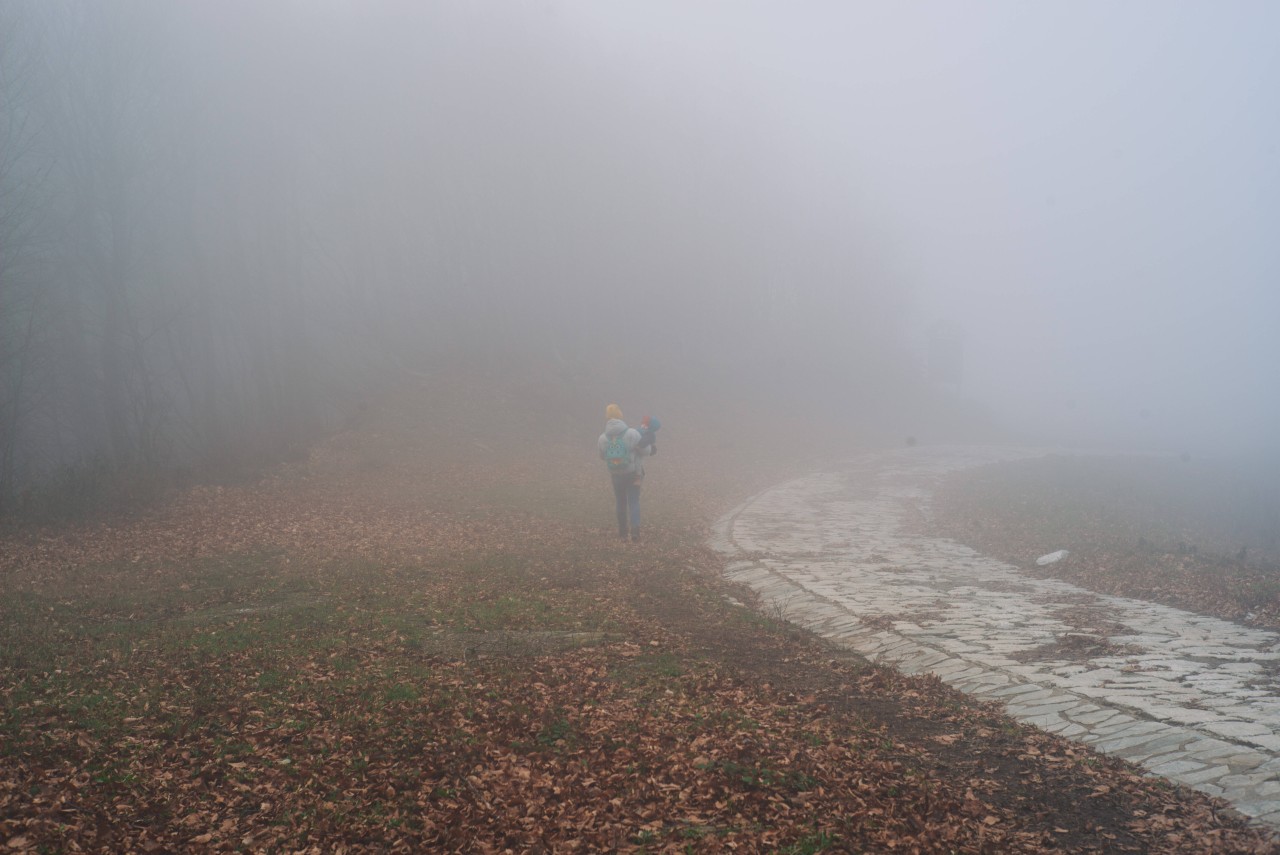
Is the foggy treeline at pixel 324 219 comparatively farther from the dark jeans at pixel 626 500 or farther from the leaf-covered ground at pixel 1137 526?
the leaf-covered ground at pixel 1137 526

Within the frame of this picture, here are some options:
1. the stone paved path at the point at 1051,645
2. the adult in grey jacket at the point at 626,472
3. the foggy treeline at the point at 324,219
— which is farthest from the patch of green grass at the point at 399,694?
the foggy treeline at the point at 324,219

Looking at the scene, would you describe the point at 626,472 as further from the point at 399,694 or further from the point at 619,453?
the point at 399,694

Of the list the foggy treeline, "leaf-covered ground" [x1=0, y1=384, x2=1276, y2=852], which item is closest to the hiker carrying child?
"leaf-covered ground" [x1=0, y1=384, x2=1276, y2=852]

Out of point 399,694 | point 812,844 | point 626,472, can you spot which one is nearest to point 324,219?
point 626,472

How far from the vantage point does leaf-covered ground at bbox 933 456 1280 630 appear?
12.7 meters

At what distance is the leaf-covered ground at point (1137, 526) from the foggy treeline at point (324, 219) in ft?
62.6

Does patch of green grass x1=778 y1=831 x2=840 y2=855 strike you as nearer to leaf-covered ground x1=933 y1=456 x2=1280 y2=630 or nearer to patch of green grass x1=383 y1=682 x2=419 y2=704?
patch of green grass x1=383 y1=682 x2=419 y2=704

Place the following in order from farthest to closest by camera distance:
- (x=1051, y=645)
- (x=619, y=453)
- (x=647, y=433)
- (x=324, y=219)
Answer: (x=324, y=219) → (x=647, y=433) → (x=619, y=453) → (x=1051, y=645)

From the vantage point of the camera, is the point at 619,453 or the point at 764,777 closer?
the point at 764,777

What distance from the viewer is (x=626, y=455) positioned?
1578cm

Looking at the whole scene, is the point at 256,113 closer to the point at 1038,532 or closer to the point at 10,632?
the point at 10,632

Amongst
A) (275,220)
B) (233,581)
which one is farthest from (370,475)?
(275,220)

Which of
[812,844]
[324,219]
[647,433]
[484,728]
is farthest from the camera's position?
[324,219]

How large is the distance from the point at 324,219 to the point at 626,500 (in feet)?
84.5
